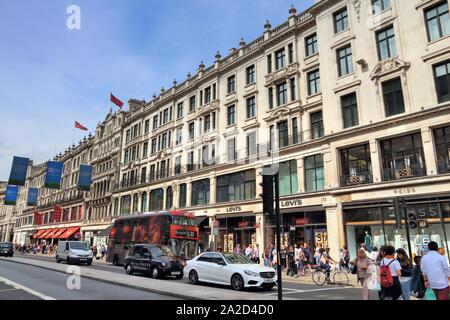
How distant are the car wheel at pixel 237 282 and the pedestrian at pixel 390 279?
6467 mm

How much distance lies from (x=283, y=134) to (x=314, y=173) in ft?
15.6

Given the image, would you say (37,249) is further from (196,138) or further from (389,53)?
(389,53)

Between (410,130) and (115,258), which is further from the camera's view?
(115,258)

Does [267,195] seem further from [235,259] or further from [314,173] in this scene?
[314,173]

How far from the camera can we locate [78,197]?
61.9 meters

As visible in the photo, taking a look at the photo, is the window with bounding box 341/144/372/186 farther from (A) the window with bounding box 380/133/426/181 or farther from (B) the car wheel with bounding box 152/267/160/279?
(B) the car wheel with bounding box 152/267/160/279

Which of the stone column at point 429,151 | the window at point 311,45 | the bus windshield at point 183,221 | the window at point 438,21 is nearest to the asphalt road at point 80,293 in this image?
the bus windshield at point 183,221

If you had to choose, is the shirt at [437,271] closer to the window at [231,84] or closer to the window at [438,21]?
the window at [438,21]

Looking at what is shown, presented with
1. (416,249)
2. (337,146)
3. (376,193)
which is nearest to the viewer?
(416,249)

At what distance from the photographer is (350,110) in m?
24.7

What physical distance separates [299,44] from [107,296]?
985 inches

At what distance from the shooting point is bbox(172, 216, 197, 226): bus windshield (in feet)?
75.3

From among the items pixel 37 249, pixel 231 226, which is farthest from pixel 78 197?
pixel 231 226

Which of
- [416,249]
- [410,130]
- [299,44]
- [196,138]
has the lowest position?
[416,249]
